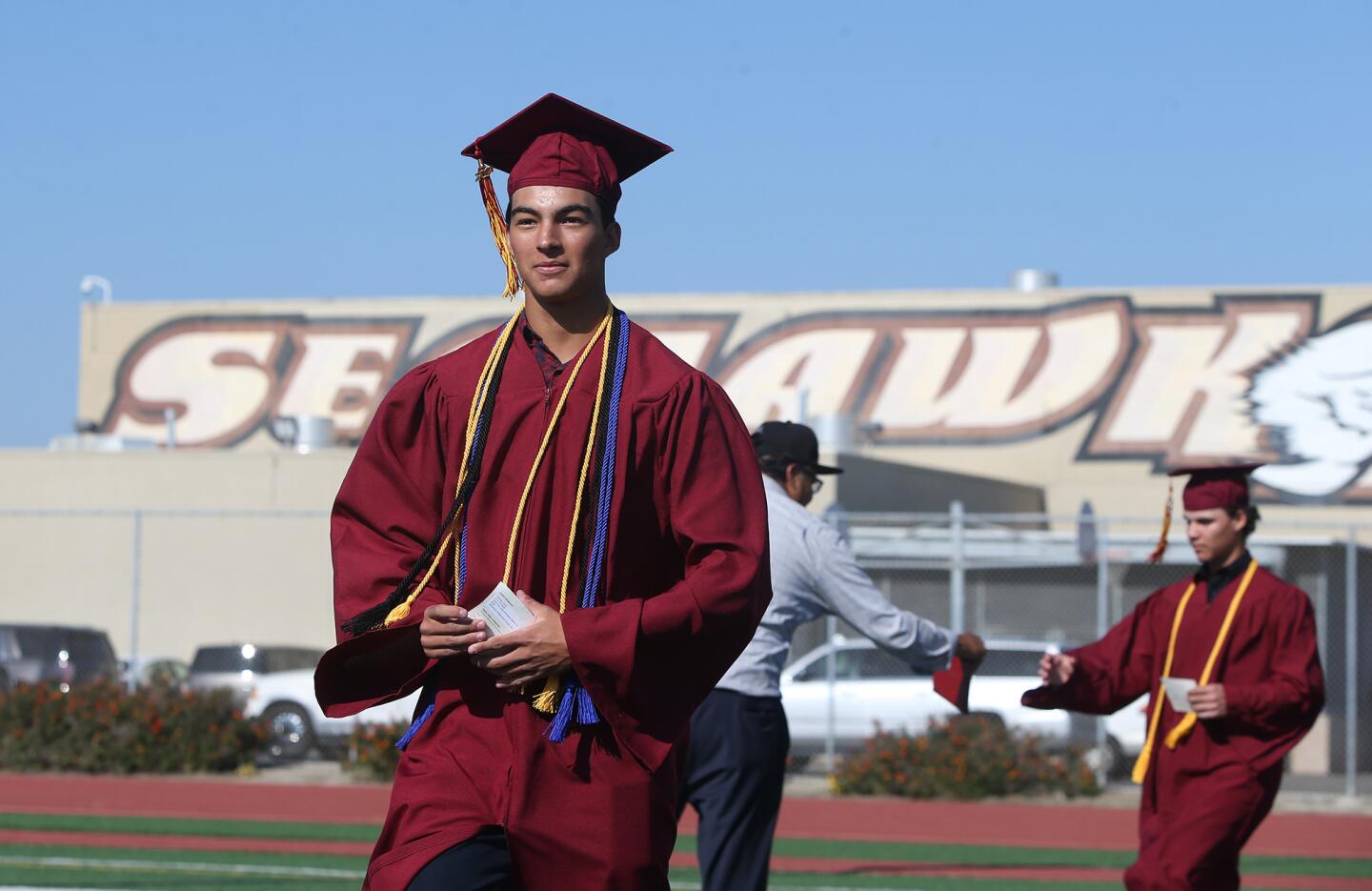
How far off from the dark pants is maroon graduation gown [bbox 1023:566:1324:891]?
41.5 inches

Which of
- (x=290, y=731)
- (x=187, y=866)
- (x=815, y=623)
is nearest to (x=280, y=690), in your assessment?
(x=290, y=731)

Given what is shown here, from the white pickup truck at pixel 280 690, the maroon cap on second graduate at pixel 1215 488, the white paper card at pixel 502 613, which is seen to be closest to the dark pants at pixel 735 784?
the maroon cap on second graduate at pixel 1215 488

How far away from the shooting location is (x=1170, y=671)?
23.5ft

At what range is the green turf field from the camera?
11.2 meters

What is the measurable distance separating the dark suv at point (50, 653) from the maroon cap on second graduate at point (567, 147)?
19107mm

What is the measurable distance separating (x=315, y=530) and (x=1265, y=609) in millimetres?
20868

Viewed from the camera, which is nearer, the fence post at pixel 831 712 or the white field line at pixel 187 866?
the white field line at pixel 187 866

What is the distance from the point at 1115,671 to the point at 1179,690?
0.42 metres

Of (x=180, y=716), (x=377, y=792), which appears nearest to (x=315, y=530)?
(x=180, y=716)

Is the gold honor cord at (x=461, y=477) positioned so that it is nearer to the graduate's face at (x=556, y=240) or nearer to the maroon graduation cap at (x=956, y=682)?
the graduate's face at (x=556, y=240)

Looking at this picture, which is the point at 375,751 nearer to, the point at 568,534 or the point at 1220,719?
the point at 1220,719

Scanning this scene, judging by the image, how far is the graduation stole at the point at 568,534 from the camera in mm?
3967

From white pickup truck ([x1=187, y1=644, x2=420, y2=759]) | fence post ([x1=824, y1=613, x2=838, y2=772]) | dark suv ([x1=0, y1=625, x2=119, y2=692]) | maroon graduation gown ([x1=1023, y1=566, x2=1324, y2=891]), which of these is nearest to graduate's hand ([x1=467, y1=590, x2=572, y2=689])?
maroon graduation gown ([x1=1023, y1=566, x2=1324, y2=891])

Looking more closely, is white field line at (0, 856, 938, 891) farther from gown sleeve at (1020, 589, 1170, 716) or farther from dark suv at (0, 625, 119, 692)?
dark suv at (0, 625, 119, 692)
